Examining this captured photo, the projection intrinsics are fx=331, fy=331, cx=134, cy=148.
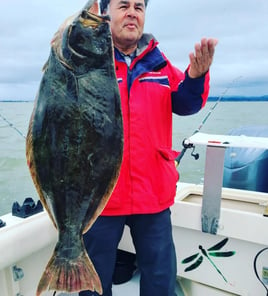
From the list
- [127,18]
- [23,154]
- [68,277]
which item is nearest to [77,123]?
[68,277]

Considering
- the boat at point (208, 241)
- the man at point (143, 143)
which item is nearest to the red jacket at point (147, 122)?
the man at point (143, 143)

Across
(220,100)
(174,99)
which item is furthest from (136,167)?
(220,100)

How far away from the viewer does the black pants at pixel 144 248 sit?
5.81ft

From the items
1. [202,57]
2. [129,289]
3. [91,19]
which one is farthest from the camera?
[129,289]

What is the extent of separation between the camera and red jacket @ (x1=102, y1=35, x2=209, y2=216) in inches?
66.6

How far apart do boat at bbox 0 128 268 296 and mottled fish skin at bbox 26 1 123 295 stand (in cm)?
94

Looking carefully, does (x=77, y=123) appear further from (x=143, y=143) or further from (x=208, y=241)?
(x=208, y=241)

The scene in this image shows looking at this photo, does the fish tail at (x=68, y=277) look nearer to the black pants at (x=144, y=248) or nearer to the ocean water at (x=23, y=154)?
the black pants at (x=144, y=248)

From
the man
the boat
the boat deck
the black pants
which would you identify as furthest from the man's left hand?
the boat deck

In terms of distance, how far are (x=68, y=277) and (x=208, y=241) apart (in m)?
1.36

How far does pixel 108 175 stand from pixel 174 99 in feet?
2.62

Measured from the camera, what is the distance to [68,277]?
1230 millimetres

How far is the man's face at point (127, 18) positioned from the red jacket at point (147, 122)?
0.11 m

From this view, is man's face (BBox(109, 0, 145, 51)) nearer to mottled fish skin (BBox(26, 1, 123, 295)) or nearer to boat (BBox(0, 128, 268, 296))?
mottled fish skin (BBox(26, 1, 123, 295))
